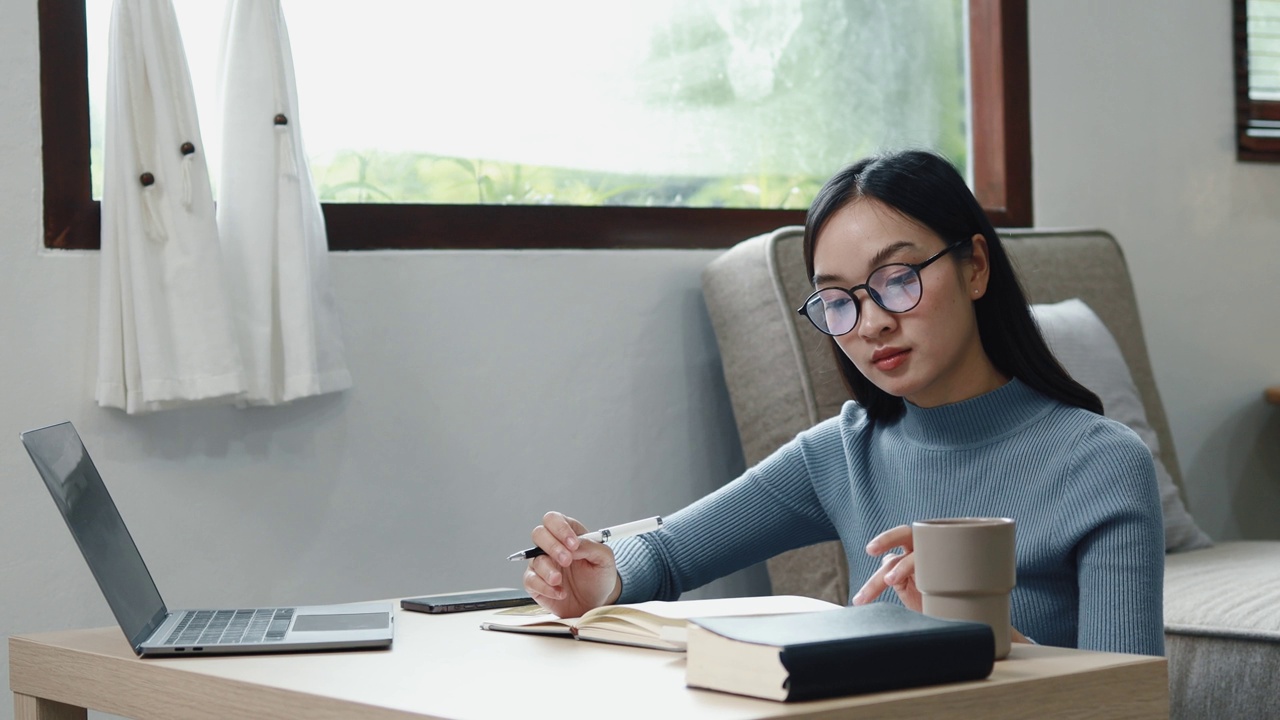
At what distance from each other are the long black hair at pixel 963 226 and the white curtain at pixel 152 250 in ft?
2.70

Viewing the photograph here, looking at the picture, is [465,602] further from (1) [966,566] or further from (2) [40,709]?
(1) [966,566]

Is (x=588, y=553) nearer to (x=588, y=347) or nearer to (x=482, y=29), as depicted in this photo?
(x=588, y=347)

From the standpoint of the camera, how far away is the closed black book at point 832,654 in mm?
765

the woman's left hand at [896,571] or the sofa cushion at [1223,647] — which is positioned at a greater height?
the woman's left hand at [896,571]

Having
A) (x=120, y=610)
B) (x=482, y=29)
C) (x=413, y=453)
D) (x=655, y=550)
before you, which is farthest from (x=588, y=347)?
(x=120, y=610)

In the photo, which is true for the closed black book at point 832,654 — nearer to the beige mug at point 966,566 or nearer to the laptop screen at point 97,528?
the beige mug at point 966,566

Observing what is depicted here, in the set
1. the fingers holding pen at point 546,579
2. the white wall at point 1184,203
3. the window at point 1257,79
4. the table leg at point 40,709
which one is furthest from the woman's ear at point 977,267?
the window at point 1257,79

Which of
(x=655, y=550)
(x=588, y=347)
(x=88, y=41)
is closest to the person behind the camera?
(x=655, y=550)

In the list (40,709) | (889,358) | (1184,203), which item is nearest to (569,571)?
(889,358)

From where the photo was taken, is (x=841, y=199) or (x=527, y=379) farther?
(x=527, y=379)

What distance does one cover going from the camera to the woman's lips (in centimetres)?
131

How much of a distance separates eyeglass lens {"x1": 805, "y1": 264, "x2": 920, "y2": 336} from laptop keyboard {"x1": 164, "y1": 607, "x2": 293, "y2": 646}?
1.94ft

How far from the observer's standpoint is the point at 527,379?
216cm

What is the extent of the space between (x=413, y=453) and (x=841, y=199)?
3.05ft
